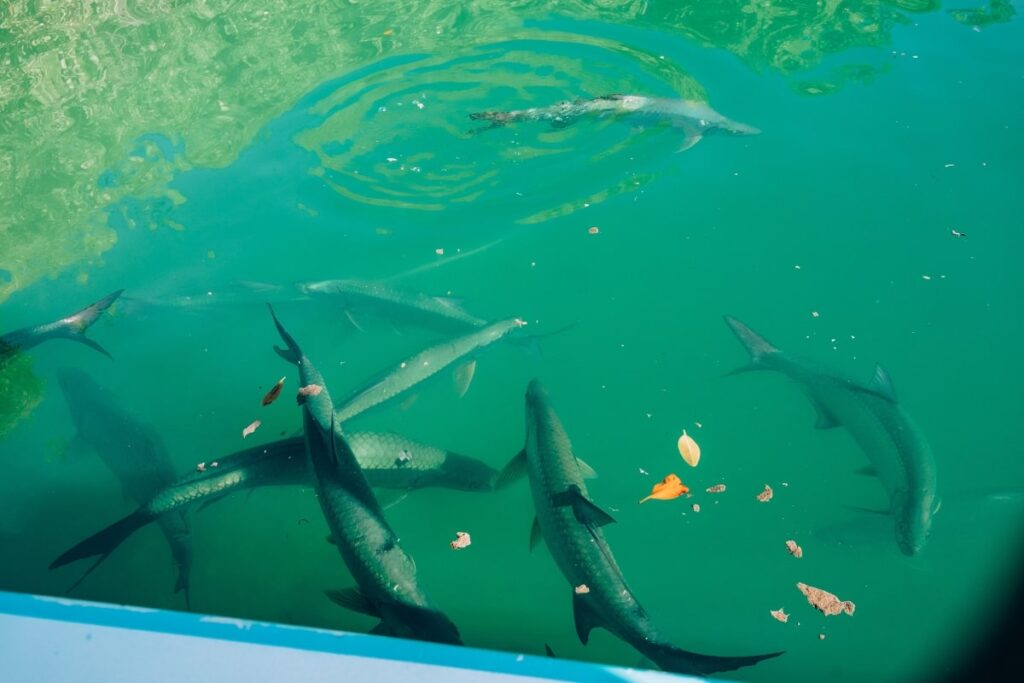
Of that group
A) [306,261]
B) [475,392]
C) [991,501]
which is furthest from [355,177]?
[991,501]

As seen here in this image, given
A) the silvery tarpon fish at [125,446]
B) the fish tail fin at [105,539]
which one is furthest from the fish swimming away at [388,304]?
the fish tail fin at [105,539]

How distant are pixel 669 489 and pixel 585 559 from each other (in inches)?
38.3

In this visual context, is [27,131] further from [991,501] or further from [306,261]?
[991,501]

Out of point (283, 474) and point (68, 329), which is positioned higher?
point (68, 329)

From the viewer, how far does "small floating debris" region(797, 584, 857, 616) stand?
2912 mm

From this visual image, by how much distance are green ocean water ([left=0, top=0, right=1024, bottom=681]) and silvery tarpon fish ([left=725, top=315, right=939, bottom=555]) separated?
0.71 feet

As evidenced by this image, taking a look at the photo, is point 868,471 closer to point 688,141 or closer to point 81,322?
point 688,141

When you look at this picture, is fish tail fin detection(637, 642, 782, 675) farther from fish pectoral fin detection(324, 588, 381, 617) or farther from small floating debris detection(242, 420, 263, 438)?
small floating debris detection(242, 420, 263, 438)

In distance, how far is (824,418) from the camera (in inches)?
152

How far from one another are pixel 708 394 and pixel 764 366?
375 mm

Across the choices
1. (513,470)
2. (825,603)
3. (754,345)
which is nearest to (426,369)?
(513,470)

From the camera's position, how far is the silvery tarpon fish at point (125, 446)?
130 inches

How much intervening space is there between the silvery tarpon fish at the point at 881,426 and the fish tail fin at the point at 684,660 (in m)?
1.38

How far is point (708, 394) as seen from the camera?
13.4ft
